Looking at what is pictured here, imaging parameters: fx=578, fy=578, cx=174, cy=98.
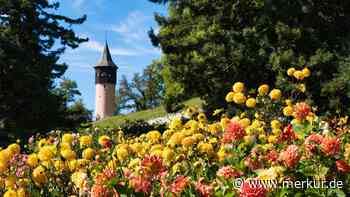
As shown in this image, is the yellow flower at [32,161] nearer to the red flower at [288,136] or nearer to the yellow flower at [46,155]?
the yellow flower at [46,155]

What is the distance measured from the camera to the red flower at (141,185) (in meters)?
2.74

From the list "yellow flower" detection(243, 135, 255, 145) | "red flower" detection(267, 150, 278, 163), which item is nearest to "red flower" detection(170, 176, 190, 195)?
"red flower" detection(267, 150, 278, 163)

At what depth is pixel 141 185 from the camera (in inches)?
108

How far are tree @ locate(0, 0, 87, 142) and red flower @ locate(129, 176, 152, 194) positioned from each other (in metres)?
18.5

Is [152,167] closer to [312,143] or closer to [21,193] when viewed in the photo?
[312,143]

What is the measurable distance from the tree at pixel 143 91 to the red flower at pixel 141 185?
6226 cm

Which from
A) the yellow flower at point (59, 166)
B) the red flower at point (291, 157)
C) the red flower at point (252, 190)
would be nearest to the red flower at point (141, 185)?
the red flower at point (252, 190)

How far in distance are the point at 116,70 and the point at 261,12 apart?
61.2 m

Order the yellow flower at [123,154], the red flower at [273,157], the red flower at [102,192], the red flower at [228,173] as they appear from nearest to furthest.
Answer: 1. the red flower at [102,192]
2. the red flower at [228,173]
3. the red flower at [273,157]
4. the yellow flower at [123,154]

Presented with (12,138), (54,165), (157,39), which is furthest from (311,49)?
(54,165)

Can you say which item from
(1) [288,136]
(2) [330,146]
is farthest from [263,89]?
(2) [330,146]

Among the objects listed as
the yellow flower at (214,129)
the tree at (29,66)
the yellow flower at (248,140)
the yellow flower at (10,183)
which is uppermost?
the tree at (29,66)

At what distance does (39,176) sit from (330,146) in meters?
1.99

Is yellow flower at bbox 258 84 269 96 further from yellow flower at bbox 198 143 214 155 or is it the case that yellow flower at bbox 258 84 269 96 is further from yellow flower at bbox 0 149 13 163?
yellow flower at bbox 0 149 13 163
